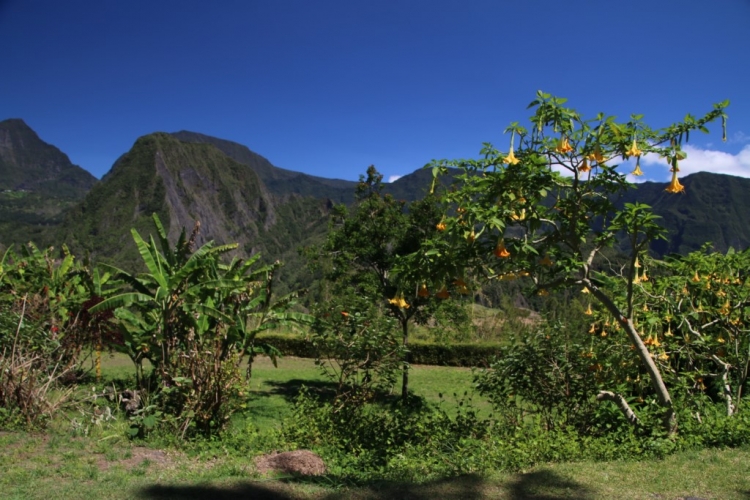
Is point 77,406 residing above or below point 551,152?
below

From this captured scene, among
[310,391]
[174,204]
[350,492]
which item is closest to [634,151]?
[350,492]

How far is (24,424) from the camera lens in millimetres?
5531

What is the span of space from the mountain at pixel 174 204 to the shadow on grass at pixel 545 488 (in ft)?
303

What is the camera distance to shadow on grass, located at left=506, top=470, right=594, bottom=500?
11.3 ft

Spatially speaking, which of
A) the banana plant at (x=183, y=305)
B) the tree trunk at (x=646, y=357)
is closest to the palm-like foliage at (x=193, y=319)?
the banana plant at (x=183, y=305)

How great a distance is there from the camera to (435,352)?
18812 millimetres

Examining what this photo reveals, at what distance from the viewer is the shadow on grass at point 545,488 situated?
3.44 m

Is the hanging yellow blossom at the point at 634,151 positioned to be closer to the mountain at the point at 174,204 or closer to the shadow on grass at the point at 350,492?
the shadow on grass at the point at 350,492

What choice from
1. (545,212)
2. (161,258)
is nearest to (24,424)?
(161,258)

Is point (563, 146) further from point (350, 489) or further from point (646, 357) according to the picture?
point (350, 489)

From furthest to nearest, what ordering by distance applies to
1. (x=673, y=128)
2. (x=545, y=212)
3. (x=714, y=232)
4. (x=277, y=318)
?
1. (x=714, y=232)
2. (x=277, y=318)
3. (x=545, y=212)
4. (x=673, y=128)

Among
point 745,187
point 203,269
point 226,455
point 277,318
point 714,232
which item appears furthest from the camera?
point 745,187

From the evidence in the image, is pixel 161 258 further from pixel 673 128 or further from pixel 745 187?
pixel 745 187

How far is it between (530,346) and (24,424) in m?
5.72
